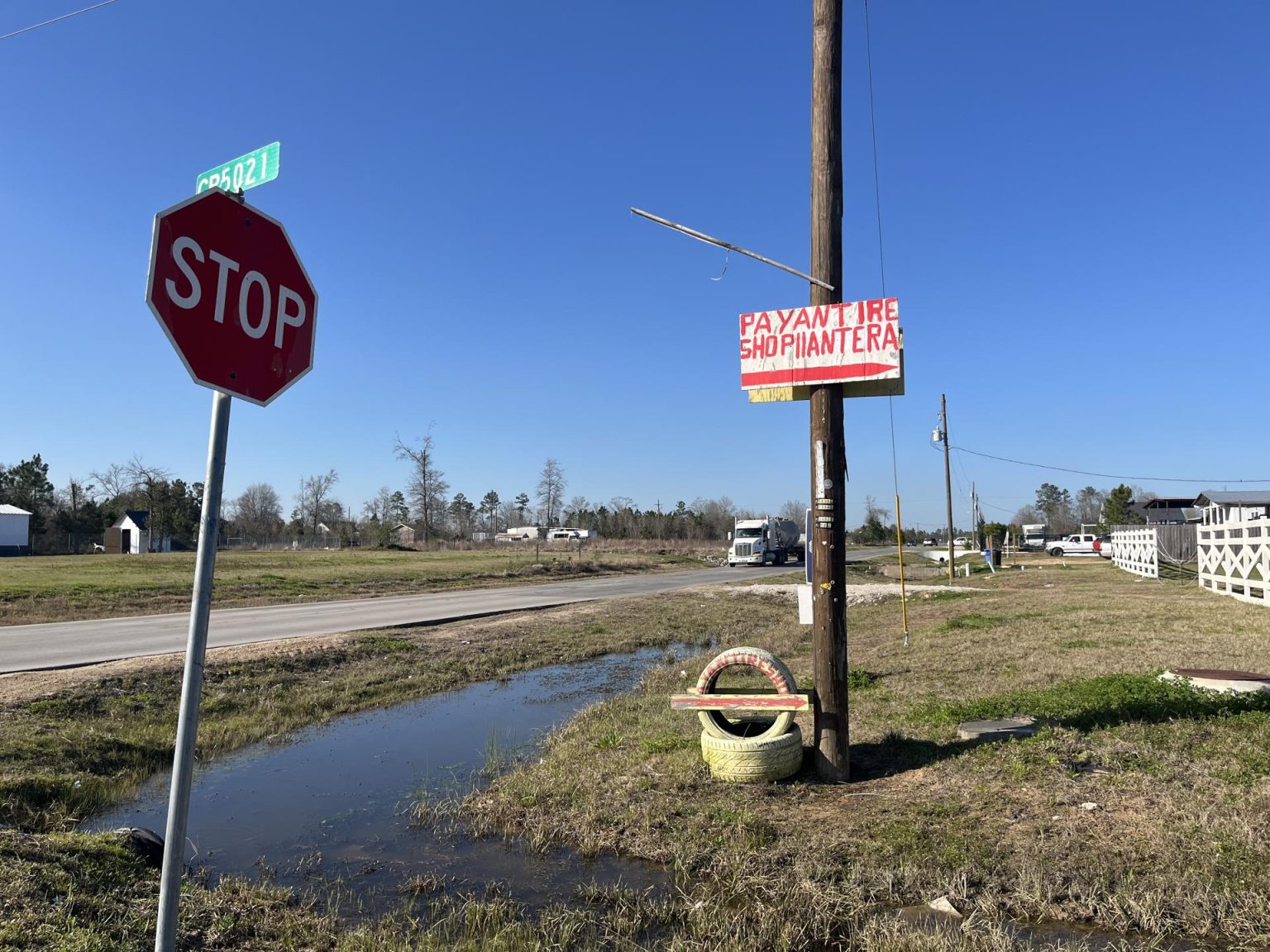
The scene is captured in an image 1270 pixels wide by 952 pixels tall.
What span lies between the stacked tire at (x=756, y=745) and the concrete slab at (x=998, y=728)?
1623mm

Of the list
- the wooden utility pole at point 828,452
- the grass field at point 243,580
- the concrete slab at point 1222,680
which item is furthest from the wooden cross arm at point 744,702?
the grass field at point 243,580

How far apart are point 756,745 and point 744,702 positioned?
1.25 ft

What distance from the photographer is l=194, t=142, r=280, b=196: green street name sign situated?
3.02m

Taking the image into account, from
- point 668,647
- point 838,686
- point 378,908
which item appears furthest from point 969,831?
point 668,647

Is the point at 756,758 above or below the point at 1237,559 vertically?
below

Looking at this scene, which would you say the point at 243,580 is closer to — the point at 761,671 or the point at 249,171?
the point at 761,671

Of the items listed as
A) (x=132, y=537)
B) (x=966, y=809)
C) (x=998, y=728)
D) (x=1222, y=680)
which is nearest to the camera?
(x=966, y=809)

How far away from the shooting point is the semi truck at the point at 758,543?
5441 cm

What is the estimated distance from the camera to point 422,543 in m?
84.8

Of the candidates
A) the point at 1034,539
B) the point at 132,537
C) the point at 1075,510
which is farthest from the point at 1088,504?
the point at 132,537

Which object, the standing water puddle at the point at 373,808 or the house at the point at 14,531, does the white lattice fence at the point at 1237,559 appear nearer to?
the standing water puddle at the point at 373,808

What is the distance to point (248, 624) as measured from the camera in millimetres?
18516

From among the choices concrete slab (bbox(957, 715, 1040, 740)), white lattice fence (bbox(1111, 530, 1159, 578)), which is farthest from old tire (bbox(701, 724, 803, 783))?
white lattice fence (bbox(1111, 530, 1159, 578))

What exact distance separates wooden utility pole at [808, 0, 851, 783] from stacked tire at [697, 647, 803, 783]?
0.77ft
